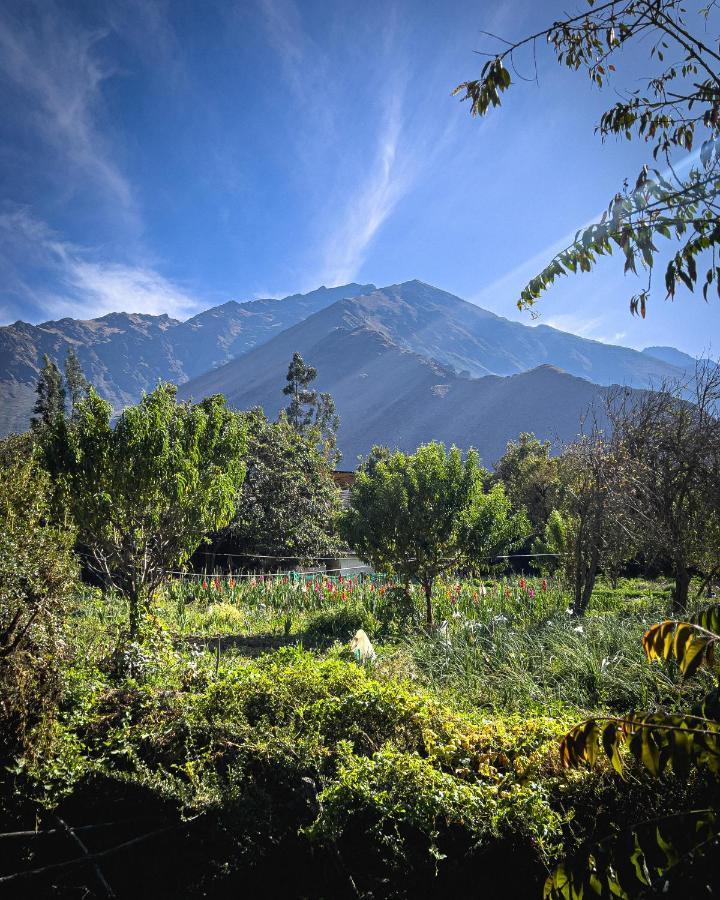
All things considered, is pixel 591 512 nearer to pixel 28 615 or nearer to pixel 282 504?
pixel 28 615

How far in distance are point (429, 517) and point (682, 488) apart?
4365 mm

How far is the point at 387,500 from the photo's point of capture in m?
10.0

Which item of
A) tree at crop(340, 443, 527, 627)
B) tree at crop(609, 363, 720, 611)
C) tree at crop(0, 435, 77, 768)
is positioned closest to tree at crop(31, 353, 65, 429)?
tree at crop(340, 443, 527, 627)

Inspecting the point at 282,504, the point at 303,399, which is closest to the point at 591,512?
the point at 282,504

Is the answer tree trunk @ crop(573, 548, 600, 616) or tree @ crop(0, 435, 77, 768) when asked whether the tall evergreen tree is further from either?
tree @ crop(0, 435, 77, 768)

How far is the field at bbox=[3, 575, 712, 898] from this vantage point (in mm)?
2783

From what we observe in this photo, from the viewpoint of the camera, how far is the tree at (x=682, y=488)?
896cm

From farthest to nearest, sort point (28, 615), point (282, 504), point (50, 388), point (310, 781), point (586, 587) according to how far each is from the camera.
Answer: point (50, 388) < point (282, 504) < point (586, 587) < point (28, 615) < point (310, 781)

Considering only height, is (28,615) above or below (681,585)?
above

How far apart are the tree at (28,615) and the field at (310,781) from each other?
0.19 m

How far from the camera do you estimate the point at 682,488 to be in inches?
356

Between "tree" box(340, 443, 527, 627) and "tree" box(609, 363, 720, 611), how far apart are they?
2.24m

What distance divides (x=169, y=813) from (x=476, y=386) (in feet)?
604

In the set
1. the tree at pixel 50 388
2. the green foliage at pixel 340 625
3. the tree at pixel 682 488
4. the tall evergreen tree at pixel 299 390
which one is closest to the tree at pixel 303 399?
the tall evergreen tree at pixel 299 390
